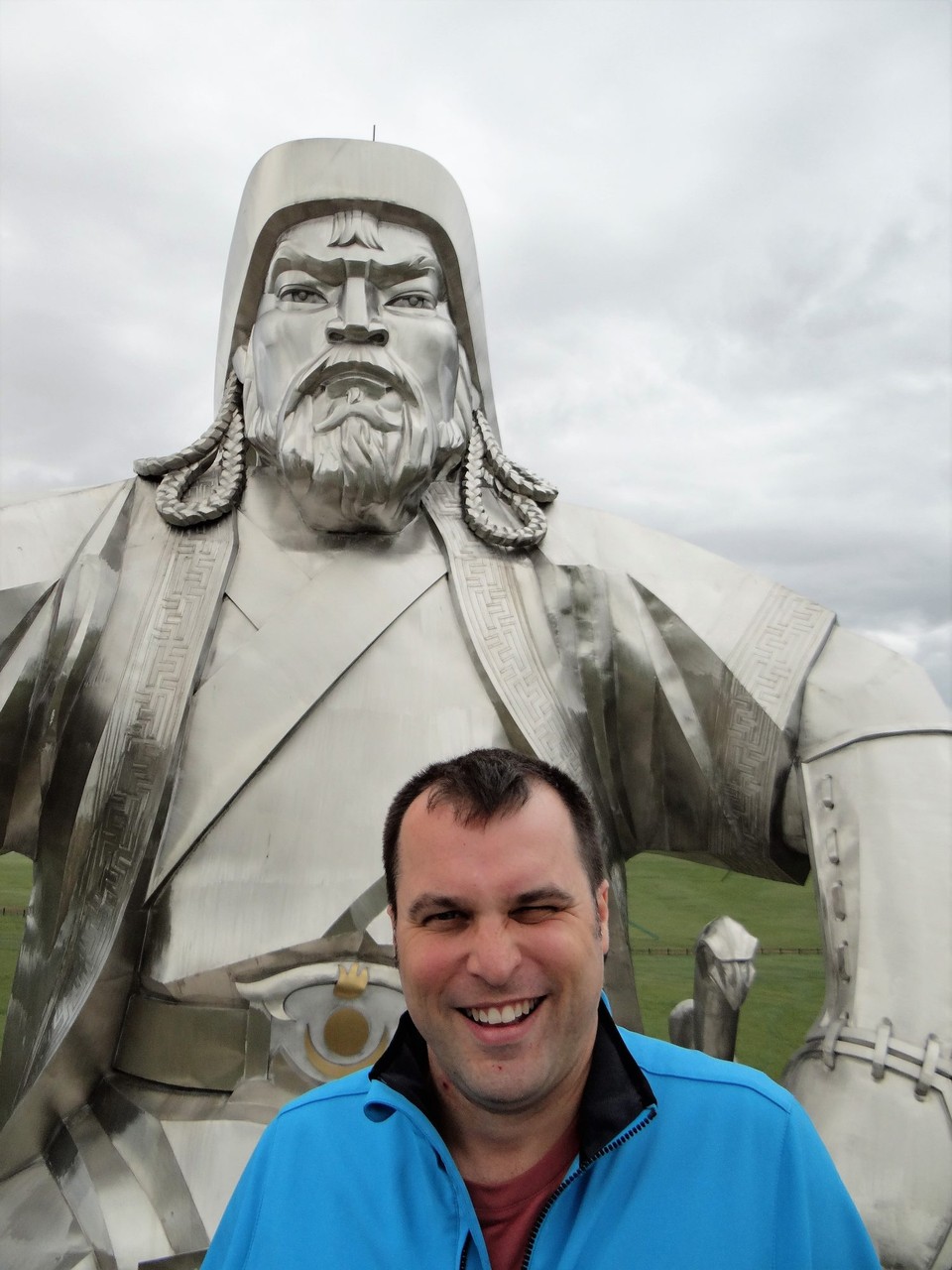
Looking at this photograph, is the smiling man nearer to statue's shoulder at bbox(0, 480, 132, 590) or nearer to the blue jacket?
the blue jacket

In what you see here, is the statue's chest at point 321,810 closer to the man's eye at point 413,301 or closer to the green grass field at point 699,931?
the man's eye at point 413,301

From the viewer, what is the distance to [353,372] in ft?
7.00

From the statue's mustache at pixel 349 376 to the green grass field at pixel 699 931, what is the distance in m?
2.65

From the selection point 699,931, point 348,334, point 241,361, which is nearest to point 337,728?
point 348,334

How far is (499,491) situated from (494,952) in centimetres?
160

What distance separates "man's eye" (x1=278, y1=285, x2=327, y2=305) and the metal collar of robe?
133 millimetres

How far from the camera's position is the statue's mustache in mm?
2129

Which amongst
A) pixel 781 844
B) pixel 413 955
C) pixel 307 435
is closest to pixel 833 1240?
pixel 413 955

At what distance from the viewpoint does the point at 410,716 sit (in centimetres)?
206

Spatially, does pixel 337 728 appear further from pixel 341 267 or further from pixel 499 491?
pixel 341 267

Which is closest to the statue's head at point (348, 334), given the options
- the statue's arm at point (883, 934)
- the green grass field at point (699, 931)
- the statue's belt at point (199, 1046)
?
the statue's arm at point (883, 934)

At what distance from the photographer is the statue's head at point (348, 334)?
2.13m

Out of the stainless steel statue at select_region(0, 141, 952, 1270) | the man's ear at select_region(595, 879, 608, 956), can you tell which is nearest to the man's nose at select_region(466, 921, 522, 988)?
the man's ear at select_region(595, 879, 608, 956)

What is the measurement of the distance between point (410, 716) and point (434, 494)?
55 cm
